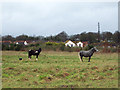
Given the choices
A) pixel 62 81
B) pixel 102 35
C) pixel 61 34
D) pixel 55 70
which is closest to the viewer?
pixel 62 81

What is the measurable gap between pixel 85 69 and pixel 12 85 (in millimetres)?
6281

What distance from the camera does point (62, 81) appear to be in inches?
475

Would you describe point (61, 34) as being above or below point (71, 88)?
above

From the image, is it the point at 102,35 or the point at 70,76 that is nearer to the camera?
the point at 70,76

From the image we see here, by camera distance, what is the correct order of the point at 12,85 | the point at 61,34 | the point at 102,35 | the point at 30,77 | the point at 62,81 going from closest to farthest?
the point at 12,85
the point at 62,81
the point at 30,77
the point at 102,35
the point at 61,34

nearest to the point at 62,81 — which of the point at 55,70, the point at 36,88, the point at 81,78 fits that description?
the point at 81,78

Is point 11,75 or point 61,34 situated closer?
point 11,75

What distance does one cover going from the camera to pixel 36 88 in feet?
33.8

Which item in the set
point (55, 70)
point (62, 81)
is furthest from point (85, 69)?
point (62, 81)

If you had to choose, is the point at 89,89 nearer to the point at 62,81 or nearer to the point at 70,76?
the point at 62,81

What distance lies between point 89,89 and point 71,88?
899mm

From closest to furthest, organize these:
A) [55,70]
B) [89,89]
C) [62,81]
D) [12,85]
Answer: [89,89] < [12,85] < [62,81] < [55,70]

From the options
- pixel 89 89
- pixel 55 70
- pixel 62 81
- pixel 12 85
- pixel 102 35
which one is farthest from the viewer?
pixel 102 35

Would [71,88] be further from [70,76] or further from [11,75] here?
[11,75]
